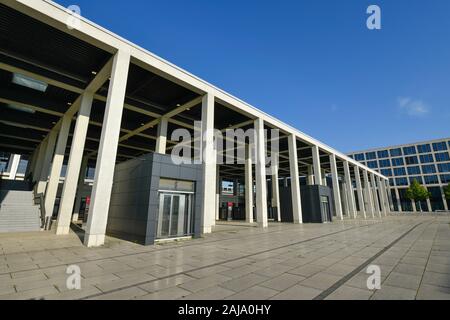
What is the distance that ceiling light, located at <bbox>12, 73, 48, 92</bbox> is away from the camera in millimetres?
14390

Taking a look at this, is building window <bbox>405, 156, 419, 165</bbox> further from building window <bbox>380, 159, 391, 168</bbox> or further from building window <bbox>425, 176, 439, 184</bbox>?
building window <bbox>425, 176, 439, 184</bbox>

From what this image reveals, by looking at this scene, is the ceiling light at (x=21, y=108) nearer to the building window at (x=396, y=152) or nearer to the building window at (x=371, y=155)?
the building window at (x=371, y=155)

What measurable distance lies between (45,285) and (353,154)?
93400 millimetres

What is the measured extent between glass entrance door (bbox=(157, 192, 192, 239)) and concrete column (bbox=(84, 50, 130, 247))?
2458 millimetres

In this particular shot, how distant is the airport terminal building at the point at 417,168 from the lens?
63500 millimetres

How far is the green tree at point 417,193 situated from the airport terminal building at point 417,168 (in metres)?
4.73

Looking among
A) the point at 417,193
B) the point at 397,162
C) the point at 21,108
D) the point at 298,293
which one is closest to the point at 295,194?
the point at 298,293

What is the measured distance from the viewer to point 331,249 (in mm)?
8609

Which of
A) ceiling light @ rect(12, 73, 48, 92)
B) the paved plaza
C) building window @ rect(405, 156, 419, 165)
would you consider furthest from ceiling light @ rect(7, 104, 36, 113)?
building window @ rect(405, 156, 419, 165)

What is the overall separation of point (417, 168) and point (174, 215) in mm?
84860
